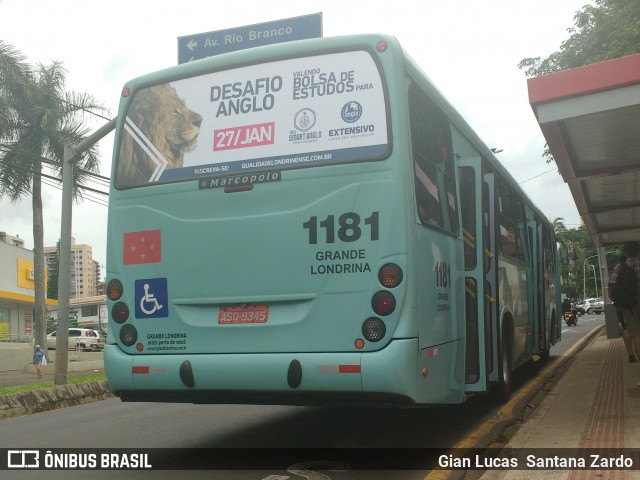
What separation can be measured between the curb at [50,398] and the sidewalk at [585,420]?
7.62 meters

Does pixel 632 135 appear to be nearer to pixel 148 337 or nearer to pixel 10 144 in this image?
pixel 148 337

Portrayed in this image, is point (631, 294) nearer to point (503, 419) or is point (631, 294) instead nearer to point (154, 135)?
point (503, 419)

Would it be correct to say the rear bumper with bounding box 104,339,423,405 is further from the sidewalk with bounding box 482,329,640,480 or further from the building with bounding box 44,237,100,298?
the building with bounding box 44,237,100,298

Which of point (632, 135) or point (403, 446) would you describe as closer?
point (403, 446)

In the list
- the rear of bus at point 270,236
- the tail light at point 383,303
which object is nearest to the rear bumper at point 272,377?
the rear of bus at point 270,236

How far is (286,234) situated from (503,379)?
451 centimetres

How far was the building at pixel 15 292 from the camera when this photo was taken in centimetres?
4334

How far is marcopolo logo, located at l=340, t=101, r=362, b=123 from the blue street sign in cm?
410

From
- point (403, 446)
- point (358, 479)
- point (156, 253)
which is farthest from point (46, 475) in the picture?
point (403, 446)

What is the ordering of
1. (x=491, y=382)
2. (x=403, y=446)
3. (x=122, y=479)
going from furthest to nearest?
(x=491, y=382) < (x=403, y=446) < (x=122, y=479)

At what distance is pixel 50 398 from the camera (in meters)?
12.3

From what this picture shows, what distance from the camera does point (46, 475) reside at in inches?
245

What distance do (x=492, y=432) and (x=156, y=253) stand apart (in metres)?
3.76

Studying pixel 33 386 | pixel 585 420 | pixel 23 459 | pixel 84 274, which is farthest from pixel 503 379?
pixel 84 274
